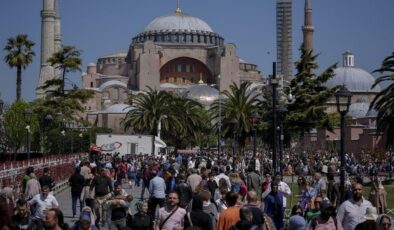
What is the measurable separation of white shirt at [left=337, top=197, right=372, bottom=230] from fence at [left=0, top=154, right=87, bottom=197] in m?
9.59

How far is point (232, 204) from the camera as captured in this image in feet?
27.5

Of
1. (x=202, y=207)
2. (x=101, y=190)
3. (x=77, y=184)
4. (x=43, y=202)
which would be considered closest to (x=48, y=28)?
(x=77, y=184)

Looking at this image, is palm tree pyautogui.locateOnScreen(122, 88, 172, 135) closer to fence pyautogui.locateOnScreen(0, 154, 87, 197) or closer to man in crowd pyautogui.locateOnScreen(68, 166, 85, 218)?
fence pyautogui.locateOnScreen(0, 154, 87, 197)

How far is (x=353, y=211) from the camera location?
8.63 m

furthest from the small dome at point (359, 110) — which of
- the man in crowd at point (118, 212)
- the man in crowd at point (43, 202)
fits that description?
the man in crowd at point (43, 202)

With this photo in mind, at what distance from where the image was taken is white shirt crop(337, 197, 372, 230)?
339 inches

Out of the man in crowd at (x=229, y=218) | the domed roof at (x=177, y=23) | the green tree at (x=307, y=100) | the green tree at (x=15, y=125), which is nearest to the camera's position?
the man in crowd at (x=229, y=218)

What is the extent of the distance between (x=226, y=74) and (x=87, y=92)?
59.4 metres

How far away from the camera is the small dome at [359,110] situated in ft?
271

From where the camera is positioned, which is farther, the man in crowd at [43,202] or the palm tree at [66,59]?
the palm tree at [66,59]

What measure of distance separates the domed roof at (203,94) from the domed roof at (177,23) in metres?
18.1

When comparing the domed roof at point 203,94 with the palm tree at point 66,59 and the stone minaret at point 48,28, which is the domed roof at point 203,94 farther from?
the palm tree at point 66,59

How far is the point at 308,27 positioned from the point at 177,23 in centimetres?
2907

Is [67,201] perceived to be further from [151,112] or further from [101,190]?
[151,112]
